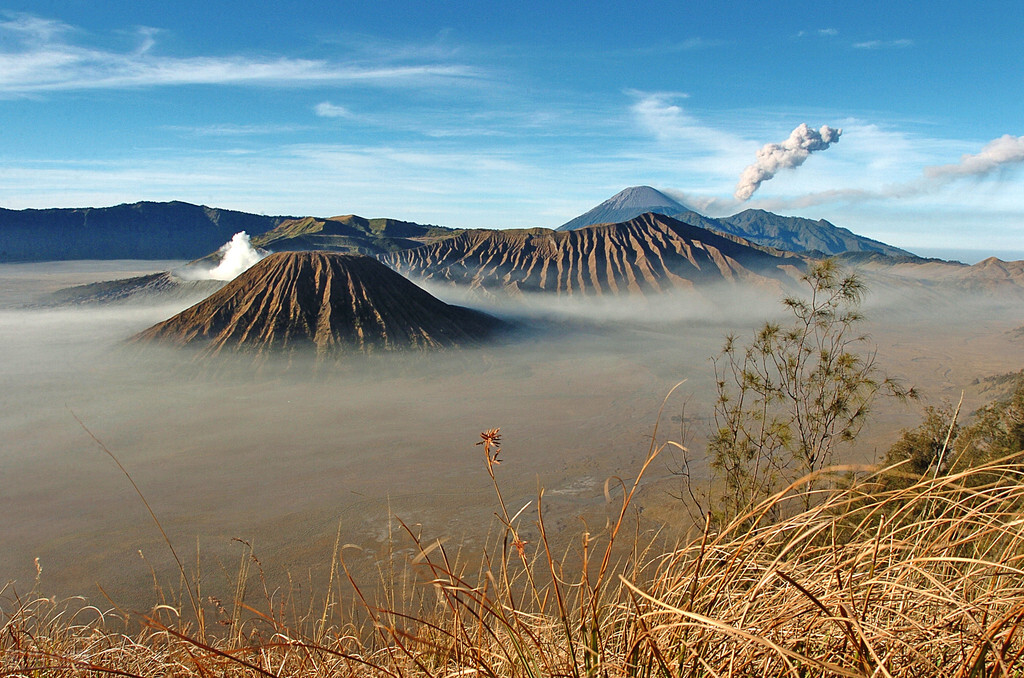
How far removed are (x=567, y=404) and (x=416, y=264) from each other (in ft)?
192

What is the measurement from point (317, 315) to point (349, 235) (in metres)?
87.0

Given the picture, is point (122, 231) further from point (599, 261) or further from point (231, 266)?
point (599, 261)

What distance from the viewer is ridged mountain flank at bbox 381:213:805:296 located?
74625 mm

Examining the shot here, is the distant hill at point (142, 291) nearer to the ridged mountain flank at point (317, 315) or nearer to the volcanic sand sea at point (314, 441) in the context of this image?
the volcanic sand sea at point (314, 441)

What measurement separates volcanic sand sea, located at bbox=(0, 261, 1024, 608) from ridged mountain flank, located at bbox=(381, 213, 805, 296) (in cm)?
2523

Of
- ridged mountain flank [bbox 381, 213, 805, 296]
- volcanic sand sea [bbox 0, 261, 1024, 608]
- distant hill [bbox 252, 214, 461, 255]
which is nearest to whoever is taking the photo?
volcanic sand sea [bbox 0, 261, 1024, 608]

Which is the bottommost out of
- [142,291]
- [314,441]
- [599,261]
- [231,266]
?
[314,441]

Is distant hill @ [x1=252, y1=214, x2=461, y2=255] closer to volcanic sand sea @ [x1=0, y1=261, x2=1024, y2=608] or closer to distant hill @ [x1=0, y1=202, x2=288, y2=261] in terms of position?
distant hill @ [x1=0, y1=202, x2=288, y2=261]

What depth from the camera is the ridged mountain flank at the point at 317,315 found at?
3956cm

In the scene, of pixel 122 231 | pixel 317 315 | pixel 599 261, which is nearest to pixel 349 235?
pixel 599 261

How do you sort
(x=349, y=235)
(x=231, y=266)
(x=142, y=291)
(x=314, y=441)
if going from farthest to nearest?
1. (x=349, y=235)
2. (x=231, y=266)
3. (x=142, y=291)
4. (x=314, y=441)

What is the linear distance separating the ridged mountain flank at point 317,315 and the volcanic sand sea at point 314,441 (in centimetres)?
245

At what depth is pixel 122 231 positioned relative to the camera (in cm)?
15188

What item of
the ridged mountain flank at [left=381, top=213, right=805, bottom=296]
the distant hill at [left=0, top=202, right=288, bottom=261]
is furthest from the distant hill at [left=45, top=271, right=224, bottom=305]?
the distant hill at [left=0, top=202, right=288, bottom=261]
